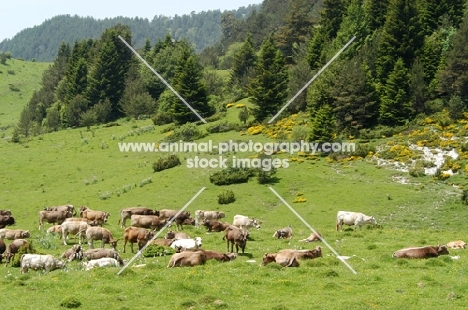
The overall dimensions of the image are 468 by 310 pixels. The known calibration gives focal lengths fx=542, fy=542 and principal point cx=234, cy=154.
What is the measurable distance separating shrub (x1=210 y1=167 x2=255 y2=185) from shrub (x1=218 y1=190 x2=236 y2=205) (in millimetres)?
4308

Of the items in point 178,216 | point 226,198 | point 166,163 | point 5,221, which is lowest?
point 226,198

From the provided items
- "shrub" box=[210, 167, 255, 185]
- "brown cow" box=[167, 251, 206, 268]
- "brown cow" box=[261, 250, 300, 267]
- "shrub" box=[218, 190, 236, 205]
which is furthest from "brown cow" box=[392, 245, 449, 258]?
"shrub" box=[210, 167, 255, 185]

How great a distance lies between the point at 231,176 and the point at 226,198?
537cm

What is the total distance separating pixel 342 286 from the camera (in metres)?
19.3

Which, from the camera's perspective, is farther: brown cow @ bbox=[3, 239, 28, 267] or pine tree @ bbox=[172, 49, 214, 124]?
pine tree @ bbox=[172, 49, 214, 124]

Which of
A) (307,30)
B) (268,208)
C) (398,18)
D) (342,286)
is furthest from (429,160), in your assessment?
(307,30)

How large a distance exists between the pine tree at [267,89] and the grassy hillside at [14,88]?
75252mm

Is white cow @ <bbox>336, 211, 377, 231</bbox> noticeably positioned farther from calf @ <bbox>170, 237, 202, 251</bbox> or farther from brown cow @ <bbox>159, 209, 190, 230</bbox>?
calf @ <bbox>170, 237, 202, 251</bbox>

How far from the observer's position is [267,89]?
75.3m

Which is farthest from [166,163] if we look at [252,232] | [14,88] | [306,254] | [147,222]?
[14,88]

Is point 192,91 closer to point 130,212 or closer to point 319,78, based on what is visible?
point 319,78

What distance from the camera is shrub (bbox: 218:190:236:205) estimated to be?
151 feet

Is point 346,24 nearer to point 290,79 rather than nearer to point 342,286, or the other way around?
point 290,79

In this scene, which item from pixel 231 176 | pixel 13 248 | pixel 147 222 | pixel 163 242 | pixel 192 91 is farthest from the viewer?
pixel 192 91
